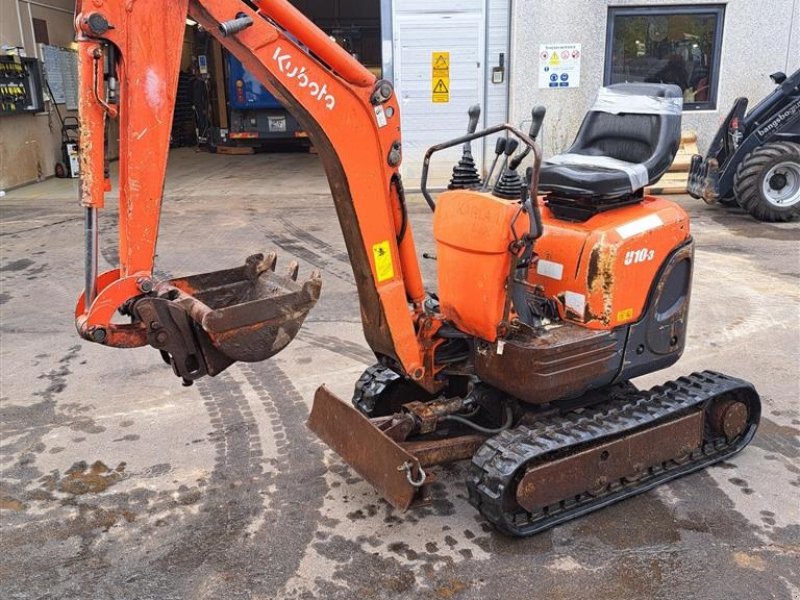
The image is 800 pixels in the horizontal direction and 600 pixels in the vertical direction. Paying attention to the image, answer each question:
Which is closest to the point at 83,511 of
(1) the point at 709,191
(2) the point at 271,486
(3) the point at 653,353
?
(2) the point at 271,486

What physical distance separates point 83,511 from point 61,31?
14.2 meters

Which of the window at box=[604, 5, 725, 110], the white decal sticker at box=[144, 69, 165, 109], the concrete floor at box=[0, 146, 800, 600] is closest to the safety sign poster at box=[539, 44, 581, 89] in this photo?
the window at box=[604, 5, 725, 110]

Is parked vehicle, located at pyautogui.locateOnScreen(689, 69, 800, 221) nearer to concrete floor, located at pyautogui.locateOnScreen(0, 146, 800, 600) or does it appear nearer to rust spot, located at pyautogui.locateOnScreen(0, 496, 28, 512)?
concrete floor, located at pyautogui.locateOnScreen(0, 146, 800, 600)

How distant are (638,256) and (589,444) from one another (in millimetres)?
917

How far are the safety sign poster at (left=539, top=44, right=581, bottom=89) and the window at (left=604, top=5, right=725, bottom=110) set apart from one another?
525mm

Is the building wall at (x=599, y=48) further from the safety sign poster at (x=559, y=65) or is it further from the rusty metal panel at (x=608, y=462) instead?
the rusty metal panel at (x=608, y=462)

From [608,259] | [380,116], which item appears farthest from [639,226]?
[380,116]

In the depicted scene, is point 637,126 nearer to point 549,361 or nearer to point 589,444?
point 549,361

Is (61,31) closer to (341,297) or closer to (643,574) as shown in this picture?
(341,297)

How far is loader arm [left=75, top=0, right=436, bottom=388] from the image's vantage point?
107 inches

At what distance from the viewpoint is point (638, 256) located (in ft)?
11.8

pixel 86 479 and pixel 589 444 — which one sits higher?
pixel 589 444

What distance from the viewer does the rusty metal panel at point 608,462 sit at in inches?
132

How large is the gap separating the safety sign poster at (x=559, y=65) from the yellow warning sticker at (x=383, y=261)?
30.2 feet
